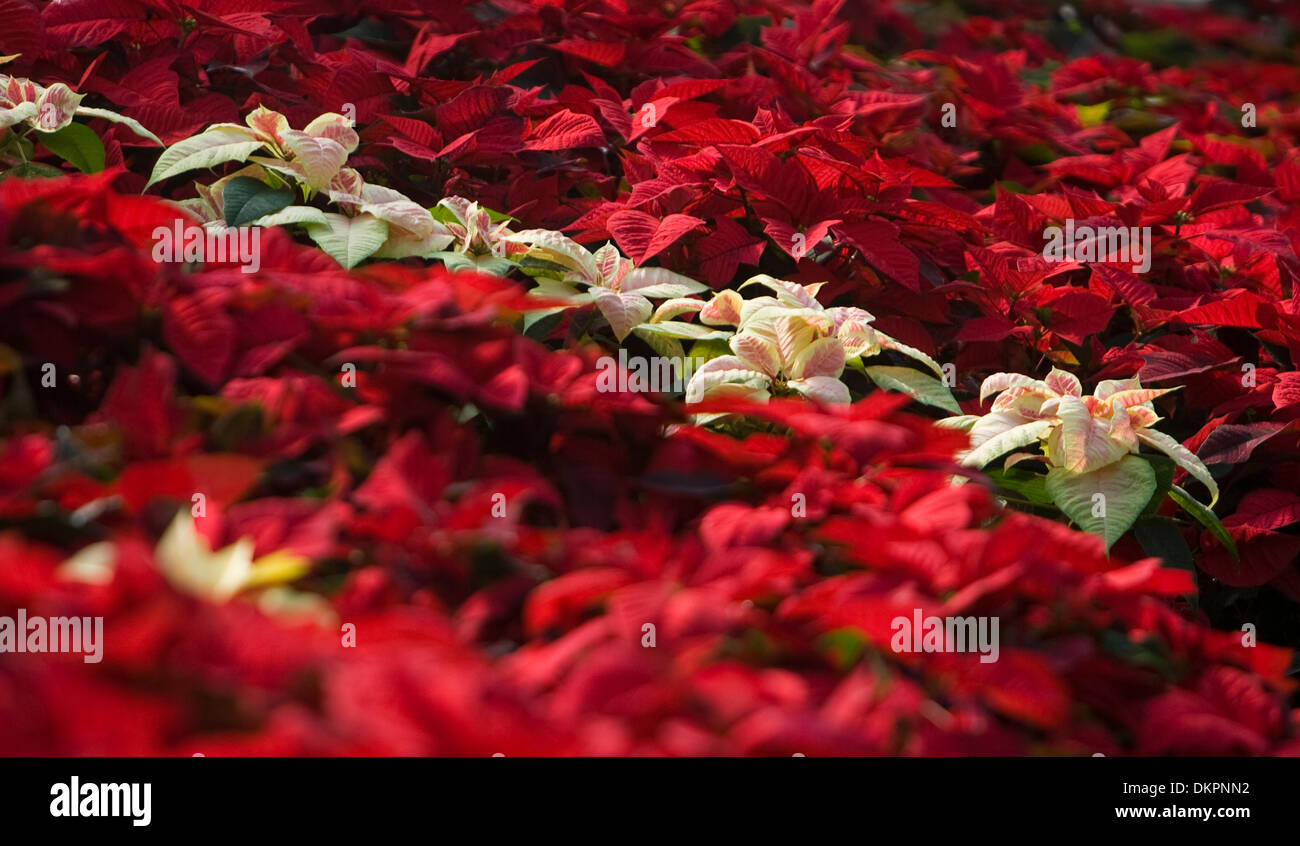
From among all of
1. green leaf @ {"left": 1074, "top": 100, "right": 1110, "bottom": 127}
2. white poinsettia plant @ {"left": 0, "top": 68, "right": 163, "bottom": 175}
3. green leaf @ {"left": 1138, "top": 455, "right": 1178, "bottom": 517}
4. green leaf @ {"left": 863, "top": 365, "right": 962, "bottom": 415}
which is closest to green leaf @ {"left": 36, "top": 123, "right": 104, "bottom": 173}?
white poinsettia plant @ {"left": 0, "top": 68, "right": 163, "bottom": 175}

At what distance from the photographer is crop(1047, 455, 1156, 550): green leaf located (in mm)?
1353

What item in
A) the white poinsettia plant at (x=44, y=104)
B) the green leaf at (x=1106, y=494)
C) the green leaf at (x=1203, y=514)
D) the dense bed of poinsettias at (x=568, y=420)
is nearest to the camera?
the dense bed of poinsettias at (x=568, y=420)

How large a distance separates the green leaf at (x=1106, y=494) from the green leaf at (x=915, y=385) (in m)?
0.16

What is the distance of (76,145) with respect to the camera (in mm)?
1608

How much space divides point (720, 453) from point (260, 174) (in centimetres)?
87

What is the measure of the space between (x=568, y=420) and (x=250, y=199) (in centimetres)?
71

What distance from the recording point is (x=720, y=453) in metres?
1.10

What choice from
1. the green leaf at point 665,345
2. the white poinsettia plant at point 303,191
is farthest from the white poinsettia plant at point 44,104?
the green leaf at point 665,345

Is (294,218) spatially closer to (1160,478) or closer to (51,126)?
(51,126)

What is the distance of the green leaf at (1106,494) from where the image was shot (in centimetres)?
135

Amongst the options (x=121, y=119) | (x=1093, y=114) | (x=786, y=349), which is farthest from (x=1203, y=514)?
(x=1093, y=114)

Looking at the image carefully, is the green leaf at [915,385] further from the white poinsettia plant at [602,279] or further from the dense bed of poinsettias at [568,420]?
the white poinsettia plant at [602,279]

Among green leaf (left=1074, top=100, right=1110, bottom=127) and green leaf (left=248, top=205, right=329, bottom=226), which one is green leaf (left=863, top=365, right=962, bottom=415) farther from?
green leaf (left=1074, top=100, right=1110, bottom=127)
